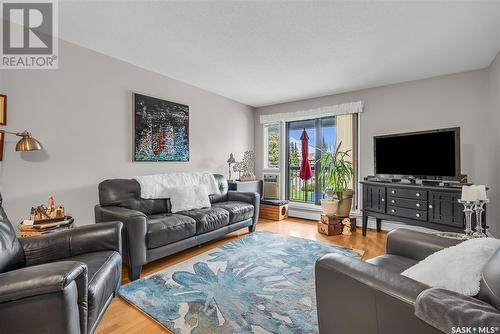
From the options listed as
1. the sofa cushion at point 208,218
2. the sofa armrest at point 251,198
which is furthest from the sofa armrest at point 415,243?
the sofa armrest at point 251,198

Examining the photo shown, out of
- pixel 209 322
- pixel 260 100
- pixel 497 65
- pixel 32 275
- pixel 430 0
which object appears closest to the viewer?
pixel 32 275

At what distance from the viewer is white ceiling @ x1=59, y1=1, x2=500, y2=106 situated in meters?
2.02

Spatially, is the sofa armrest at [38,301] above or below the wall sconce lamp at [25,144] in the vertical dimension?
below

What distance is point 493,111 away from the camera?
2.91m

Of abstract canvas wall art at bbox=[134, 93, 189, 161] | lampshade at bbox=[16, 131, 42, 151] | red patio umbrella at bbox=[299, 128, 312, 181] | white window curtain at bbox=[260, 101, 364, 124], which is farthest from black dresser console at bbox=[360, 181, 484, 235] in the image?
lampshade at bbox=[16, 131, 42, 151]

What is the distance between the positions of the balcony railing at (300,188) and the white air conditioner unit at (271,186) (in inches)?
10.6

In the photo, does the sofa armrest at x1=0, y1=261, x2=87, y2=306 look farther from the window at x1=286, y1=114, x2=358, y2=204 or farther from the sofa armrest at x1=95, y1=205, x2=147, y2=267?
the window at x1=286, y1=114, x2=358, y2=204

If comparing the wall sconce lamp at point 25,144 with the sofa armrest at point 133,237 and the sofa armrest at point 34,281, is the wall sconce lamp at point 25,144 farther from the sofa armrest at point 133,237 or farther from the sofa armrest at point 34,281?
the sofa armrest at point 34,281

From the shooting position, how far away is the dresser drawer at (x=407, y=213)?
119 inches

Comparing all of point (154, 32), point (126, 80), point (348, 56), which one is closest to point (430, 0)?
point (348, 56)

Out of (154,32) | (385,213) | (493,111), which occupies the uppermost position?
Answer: (154,32)

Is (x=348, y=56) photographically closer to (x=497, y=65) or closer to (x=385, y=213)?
(x=497, y=65)

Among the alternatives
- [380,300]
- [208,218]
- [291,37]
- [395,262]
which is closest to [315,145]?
[291,37]

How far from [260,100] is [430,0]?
3274mm
